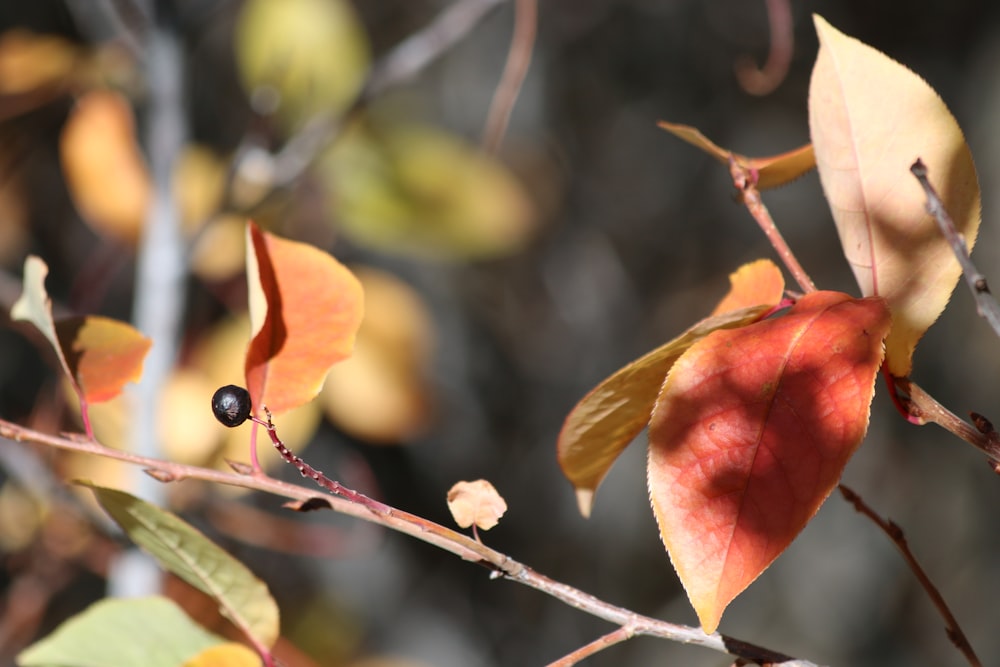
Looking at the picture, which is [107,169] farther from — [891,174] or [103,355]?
[891,174]

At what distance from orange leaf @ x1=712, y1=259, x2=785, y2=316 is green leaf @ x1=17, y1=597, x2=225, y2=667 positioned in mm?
219

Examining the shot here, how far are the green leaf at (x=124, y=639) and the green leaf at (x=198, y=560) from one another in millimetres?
21

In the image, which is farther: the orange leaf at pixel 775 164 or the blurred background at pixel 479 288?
the blurred background at pixel 479 288

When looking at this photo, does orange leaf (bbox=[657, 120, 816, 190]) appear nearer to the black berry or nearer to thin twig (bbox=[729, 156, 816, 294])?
thin twig (bbox=[729, 156, 816, 294])

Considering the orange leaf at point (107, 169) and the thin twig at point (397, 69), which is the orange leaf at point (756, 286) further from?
the orange leaf at point (107, 169)

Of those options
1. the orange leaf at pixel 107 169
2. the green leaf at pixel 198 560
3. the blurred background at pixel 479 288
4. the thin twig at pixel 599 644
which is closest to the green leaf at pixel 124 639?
the green leaf at pixel 198 560

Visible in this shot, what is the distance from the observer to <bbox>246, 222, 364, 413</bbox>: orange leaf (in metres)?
0.31

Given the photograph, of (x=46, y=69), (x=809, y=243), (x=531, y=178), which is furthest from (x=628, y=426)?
(x=809, y=243)

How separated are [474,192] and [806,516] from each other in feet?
2.10

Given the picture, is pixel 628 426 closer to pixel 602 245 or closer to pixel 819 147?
pixel 819 147

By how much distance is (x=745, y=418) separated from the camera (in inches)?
10.2

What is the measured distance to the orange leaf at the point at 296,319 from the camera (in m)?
0.31

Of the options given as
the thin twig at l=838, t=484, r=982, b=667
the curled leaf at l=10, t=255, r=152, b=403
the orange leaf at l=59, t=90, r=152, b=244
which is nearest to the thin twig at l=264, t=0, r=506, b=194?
the orange leaf at l=59, t=90, r=152, b=244

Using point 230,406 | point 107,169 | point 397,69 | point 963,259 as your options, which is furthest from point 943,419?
point 107,169
